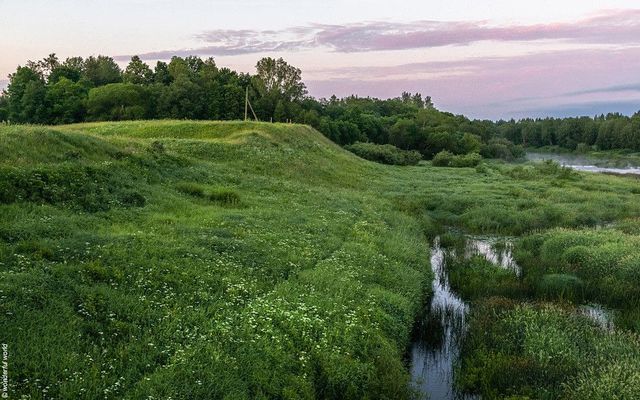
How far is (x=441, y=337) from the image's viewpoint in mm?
17125

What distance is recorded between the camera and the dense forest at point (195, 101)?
73.2 metres

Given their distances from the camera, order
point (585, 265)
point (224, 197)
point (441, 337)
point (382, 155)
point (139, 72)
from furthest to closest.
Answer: point (139, 72), point (382, 155), point (224, 197), point (585, 265), point (441, 337)

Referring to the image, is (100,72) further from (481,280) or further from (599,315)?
(599,315)

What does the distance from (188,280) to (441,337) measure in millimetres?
8761

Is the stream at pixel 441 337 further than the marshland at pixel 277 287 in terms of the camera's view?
Yes

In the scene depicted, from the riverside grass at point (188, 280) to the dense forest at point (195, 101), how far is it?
47.0 m

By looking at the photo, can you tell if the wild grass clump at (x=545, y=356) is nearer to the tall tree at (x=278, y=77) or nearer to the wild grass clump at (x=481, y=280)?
the wild grass clump at (x=481, y=280)

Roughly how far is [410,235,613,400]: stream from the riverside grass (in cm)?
75

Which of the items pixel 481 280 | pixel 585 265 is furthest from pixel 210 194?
pixel 585 265

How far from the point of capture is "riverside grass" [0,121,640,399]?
404 inches

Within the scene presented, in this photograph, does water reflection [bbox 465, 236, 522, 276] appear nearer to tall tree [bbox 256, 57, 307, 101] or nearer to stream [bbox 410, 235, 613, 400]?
stream [bbox 410, 235, 613, 400]

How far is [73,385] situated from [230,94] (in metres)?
77.9

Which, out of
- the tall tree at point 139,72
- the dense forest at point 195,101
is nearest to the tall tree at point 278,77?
the dense forest at point 195,101

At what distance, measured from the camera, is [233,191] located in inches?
1096
